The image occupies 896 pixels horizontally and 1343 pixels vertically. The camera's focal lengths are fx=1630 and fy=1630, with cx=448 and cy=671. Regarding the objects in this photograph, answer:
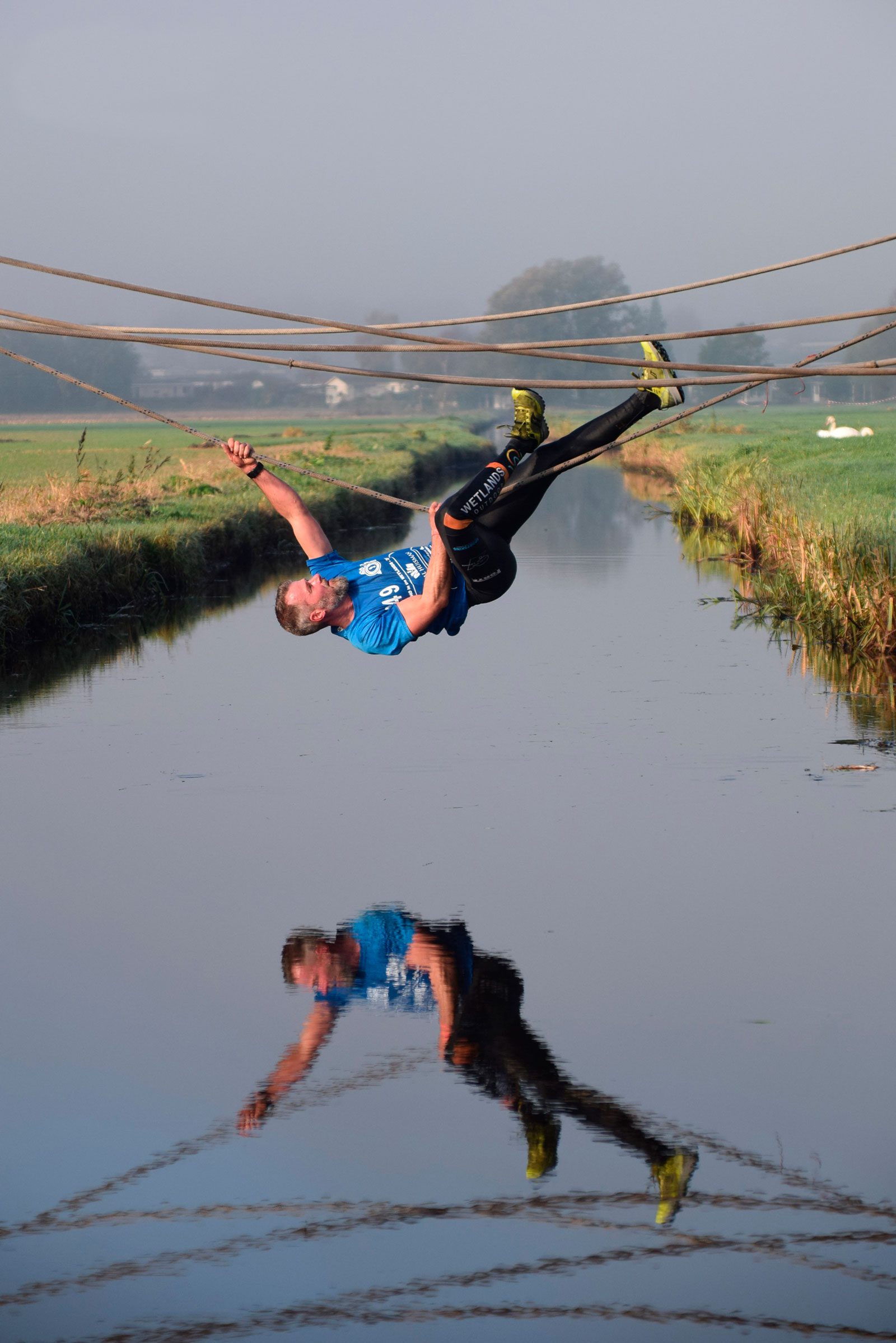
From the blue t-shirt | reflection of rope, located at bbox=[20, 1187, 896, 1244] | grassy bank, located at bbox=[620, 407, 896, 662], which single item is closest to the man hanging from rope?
the blue t-shirt

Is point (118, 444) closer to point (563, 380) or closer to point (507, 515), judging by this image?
point (507, 515)

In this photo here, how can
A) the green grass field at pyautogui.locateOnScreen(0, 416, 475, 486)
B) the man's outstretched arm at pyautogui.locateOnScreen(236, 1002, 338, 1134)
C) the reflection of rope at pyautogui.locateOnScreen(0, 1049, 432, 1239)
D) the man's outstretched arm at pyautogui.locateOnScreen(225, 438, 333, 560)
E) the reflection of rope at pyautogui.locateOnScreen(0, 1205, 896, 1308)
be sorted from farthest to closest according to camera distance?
the green grass field at pyautogui.locateOnScreen(0, 416, 475, 486) < the man's outstretched arm at pyautogui.locateOnScreen(225, 438, 333, 560) < the man's outstretched arm at pyautogui.locateOnScreen(236, 1002, 338, 1134) < the reflection of rope at pyautogui.locateOnScreen(0, 1049, 432, 1239) < the reflection of rope at pyautogui.locateOnScreen(0, 1205, 896, 1308)

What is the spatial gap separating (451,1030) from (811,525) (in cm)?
1399

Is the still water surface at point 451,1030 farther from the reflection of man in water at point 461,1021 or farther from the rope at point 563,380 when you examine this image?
the rope at point 563,380

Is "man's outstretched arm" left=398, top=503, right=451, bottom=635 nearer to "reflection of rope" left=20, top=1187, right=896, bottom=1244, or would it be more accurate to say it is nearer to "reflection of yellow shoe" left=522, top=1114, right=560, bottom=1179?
"reflection of yellow shoe" left=522, top=1114, right=560, bottom=1179

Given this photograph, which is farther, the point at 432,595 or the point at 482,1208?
the point at 432,595

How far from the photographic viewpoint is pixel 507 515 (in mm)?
8844

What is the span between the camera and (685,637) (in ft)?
66.2

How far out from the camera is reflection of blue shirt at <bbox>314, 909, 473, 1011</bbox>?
7680 mm

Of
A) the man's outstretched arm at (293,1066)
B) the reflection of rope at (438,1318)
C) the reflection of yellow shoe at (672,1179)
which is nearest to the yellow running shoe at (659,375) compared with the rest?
the man's outstretched arm at (293,1066)

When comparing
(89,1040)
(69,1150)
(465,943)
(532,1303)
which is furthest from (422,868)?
(532,1303)

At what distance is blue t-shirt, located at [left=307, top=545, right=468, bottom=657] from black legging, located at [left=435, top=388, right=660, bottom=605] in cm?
17

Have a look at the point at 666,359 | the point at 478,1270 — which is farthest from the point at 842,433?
the point at 478,1270

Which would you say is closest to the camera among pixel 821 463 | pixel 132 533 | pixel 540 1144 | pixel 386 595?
pixel 540 1144
